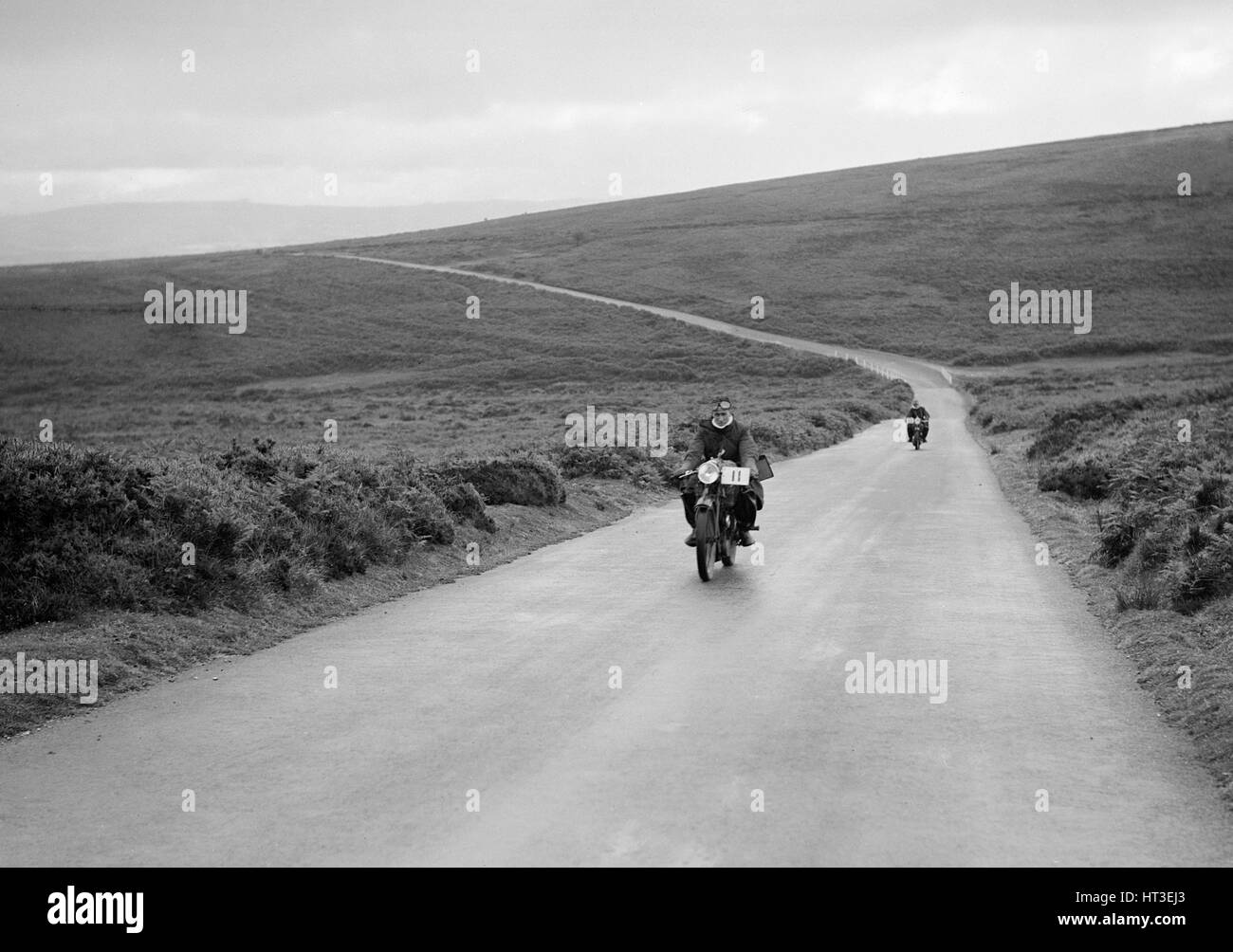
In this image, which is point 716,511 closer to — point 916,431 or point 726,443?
point 726,443

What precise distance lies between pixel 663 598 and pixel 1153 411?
29.9 m

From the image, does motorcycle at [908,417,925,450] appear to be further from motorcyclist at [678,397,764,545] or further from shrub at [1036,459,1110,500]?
motorcyclist at [678,397,764,545]

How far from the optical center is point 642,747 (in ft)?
23.6

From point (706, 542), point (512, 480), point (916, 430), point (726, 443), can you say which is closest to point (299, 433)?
point (916, 430)

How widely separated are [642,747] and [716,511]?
7417 mm

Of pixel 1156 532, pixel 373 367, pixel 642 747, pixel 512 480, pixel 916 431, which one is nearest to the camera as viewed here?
pixel 642 747

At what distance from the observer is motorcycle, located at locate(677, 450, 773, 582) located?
45.2 ft

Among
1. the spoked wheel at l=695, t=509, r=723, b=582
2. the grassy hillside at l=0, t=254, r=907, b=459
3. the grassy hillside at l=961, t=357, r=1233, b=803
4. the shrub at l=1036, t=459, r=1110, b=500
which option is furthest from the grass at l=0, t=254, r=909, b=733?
the shrub at l=1036, t=459, r=1110, b=500

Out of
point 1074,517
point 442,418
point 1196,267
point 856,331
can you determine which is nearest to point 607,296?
point 856,331

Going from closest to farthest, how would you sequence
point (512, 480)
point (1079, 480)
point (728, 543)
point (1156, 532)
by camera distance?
point (1156, 532) < point (728, 543) < point (512, 480) < point (1079, 480)

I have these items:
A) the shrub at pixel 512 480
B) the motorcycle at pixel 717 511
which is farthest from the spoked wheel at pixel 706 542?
the shrub at pixel 512 480

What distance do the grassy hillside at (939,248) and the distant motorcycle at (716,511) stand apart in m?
80.4

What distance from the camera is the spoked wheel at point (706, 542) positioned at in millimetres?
13656
